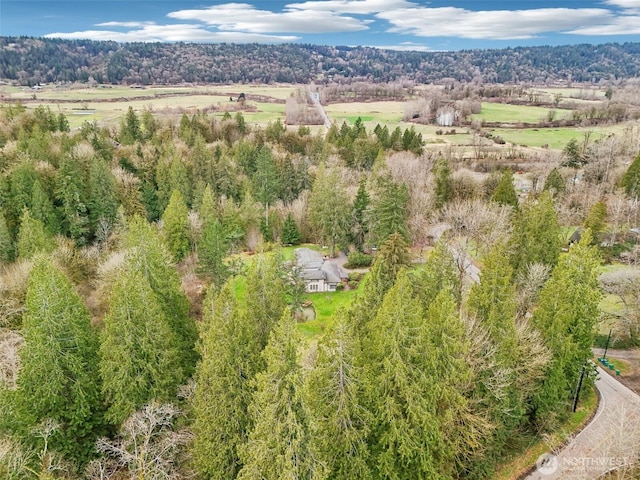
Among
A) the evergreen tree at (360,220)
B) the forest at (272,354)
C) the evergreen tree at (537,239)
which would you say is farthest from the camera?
the evergreen tree at (360,220)

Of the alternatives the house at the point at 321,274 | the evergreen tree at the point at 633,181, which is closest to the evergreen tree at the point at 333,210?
the house at the point at 321,274

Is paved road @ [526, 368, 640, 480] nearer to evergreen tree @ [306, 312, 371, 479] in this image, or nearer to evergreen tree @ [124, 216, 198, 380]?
evergreen tree @ [306, 312, 371, 479]

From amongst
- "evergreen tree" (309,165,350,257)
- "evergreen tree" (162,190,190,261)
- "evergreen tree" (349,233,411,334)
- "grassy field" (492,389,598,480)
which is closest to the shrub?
"evergreen tree" (309,165,350,257)

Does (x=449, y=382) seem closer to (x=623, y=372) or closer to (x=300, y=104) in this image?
(x=623, y=372)

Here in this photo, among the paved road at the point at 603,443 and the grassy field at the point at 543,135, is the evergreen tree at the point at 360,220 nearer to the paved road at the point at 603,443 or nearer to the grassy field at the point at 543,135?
the paved road at the point at 603,443

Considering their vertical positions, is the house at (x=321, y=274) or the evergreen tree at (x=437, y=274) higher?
the evergreen tree at (x=437, y=274)

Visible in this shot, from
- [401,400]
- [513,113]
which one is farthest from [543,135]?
[401,400]
